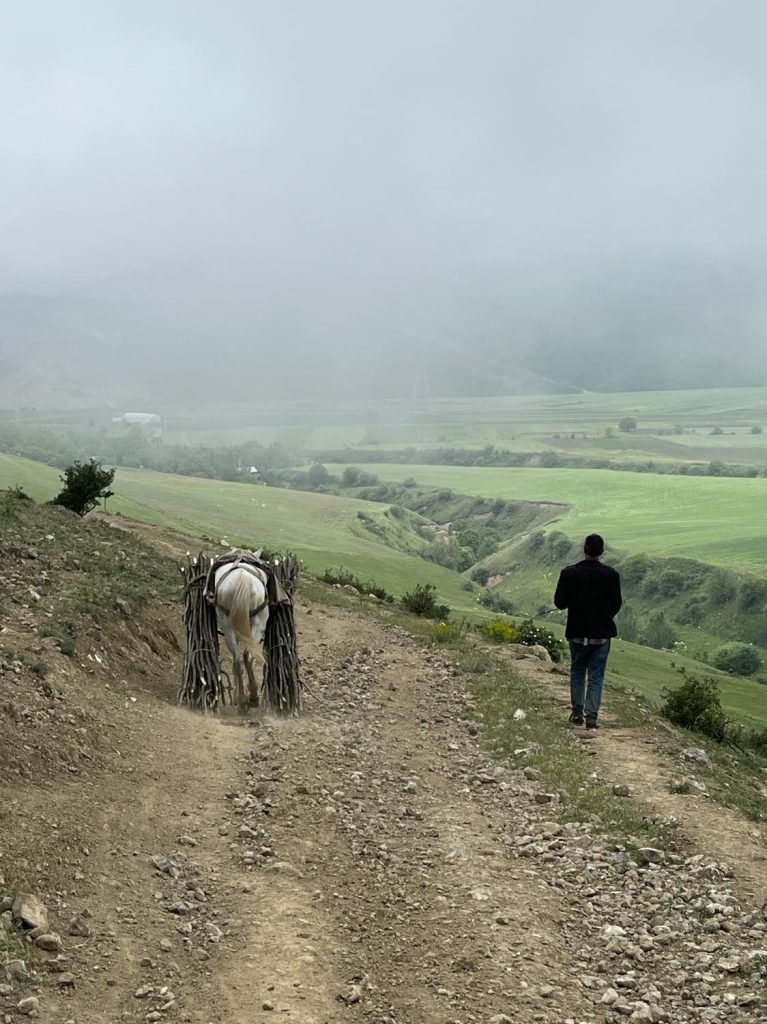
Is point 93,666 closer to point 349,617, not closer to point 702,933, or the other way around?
point 702,933

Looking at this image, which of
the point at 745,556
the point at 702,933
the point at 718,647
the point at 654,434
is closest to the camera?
the point at 702,933

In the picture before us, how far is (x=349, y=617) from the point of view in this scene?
855 inches

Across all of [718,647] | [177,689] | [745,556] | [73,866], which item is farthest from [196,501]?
[73,866]

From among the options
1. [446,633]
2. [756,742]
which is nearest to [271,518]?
[446,633]

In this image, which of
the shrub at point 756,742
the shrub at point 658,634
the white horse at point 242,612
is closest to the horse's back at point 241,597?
the white horse at point 242,612

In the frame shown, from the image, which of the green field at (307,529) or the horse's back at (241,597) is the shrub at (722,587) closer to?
the green field at (307,529)

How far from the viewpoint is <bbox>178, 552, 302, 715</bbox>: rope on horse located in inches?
498

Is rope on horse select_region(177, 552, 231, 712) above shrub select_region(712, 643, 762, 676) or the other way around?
above

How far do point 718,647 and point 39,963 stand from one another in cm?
5721

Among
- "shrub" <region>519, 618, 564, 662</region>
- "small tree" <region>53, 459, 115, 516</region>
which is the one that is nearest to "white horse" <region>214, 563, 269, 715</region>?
"shrub" <region>519, 618, 564, 662</region>

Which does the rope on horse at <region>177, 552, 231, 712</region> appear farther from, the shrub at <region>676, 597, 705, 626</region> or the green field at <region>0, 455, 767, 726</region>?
the shrub at <region>676, 597, 705, 626</region>

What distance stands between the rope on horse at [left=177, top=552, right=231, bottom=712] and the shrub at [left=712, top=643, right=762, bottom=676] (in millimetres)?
41545

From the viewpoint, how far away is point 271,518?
58719 mm

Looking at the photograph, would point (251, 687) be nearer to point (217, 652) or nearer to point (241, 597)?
point (217, 652)
